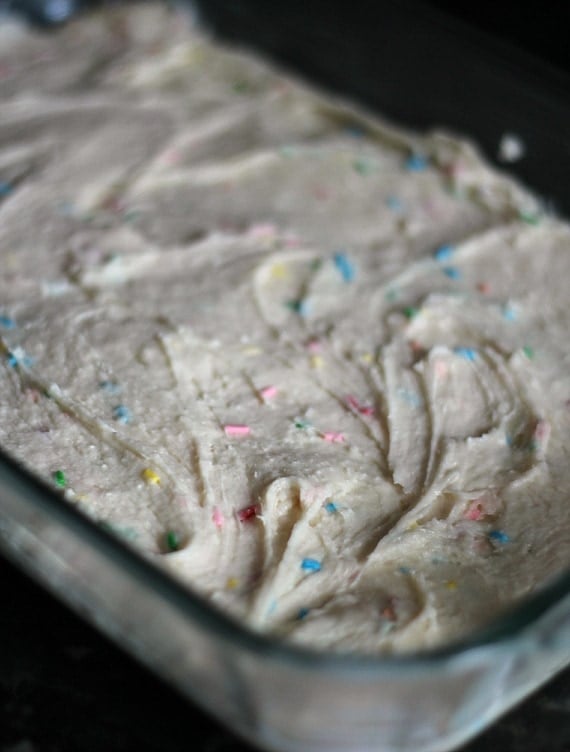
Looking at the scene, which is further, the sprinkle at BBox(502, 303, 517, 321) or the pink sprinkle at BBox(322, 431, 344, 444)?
the sprinkle at BBox(502, 303, 517, 321)

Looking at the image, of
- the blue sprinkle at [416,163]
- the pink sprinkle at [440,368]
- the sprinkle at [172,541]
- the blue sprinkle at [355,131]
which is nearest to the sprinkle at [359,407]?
the pink sprinkle at [440,368]

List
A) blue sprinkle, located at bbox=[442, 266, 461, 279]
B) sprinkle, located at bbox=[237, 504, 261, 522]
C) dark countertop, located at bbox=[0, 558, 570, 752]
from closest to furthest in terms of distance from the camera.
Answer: dark countertop, located at bbox=[0, 558, 570, 752], sprinkle, located at bbox=[237, 504, 261, 522], blue sprinkle, located at bbox=[442, 266, 461, 279]

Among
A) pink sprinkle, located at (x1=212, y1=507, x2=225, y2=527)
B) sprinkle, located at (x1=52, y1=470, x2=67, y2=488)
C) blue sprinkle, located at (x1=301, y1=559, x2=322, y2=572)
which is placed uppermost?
sprinkle, located at (x1=52, y1=470, x2=67, y2=488)

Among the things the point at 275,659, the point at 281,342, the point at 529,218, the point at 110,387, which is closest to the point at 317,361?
the point at 281,342

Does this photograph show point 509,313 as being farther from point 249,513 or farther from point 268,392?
point 249,513

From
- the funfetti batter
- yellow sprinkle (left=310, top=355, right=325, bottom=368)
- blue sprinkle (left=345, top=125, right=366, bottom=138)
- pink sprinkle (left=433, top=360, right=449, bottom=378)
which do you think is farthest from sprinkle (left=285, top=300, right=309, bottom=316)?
blue sprinkle (left=345, top=125, right=366, bottom=138)

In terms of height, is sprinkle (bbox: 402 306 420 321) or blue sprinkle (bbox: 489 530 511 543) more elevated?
sprinkle (bbox: 402 306 420 321)

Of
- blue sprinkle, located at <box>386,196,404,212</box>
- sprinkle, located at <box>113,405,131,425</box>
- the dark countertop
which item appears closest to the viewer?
the dark countertop

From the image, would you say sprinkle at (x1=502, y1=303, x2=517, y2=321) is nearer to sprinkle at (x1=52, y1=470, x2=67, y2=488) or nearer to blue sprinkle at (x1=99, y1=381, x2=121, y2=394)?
blue sprinkle at (x1=99, y1=381, x2=121, y2=394)
